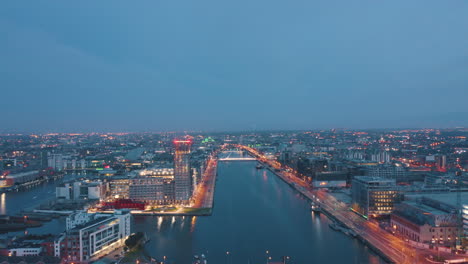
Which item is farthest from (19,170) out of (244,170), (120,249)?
(120,249)

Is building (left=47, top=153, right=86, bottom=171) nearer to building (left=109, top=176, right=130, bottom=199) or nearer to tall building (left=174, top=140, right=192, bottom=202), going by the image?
building (left=109, top=176, right=130, bottom=199)

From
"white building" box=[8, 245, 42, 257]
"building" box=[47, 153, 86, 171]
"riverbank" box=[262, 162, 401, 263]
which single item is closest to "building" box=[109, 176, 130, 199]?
"white building" box=[8, 245, 42, 257]

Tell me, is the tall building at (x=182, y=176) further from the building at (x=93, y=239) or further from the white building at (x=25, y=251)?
the white building at (x=25, y=251)

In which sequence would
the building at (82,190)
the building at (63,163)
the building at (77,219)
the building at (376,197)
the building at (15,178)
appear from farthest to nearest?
the building at (63,163) → the building at (15,178) → the building at (82,190) → the building at (376,197) → the building at (77,219)

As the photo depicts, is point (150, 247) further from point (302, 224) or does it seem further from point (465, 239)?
point (465, 239)

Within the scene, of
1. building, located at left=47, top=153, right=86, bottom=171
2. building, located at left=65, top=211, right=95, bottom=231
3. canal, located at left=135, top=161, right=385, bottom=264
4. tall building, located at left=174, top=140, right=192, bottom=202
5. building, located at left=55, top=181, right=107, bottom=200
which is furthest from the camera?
building, located at left=47, top=153, right=86, bottom=171

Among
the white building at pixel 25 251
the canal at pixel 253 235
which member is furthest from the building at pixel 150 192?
the white building at pixel 25 251
